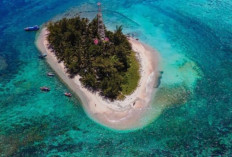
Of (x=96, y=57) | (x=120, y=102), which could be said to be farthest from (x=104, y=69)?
(x=120, y=102)

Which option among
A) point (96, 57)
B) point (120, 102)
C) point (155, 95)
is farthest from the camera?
point (96, 57)

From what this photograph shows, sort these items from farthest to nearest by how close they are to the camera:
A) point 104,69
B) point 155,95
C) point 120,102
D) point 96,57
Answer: point 96,57 → point 155,95 → point 104,69 → point 120,102

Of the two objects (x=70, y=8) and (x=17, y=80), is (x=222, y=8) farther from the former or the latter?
(x=17, y=80)

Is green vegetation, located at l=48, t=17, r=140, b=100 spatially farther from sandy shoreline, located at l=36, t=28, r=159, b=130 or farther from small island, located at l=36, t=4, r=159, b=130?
sandy shoreline, located at l=36, t=28, r=159, b=130

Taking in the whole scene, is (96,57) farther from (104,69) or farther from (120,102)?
(120,102)

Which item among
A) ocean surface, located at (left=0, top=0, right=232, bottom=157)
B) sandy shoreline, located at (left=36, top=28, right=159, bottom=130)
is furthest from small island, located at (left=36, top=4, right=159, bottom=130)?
ocean surface, located at (left=0, top=0, right=232, bottom=157)

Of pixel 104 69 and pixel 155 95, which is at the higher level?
pixel 104 69

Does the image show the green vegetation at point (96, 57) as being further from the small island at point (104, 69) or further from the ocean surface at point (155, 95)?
the ocean surface at point (155, 95)

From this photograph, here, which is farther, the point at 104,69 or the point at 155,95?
the point at 155,95
